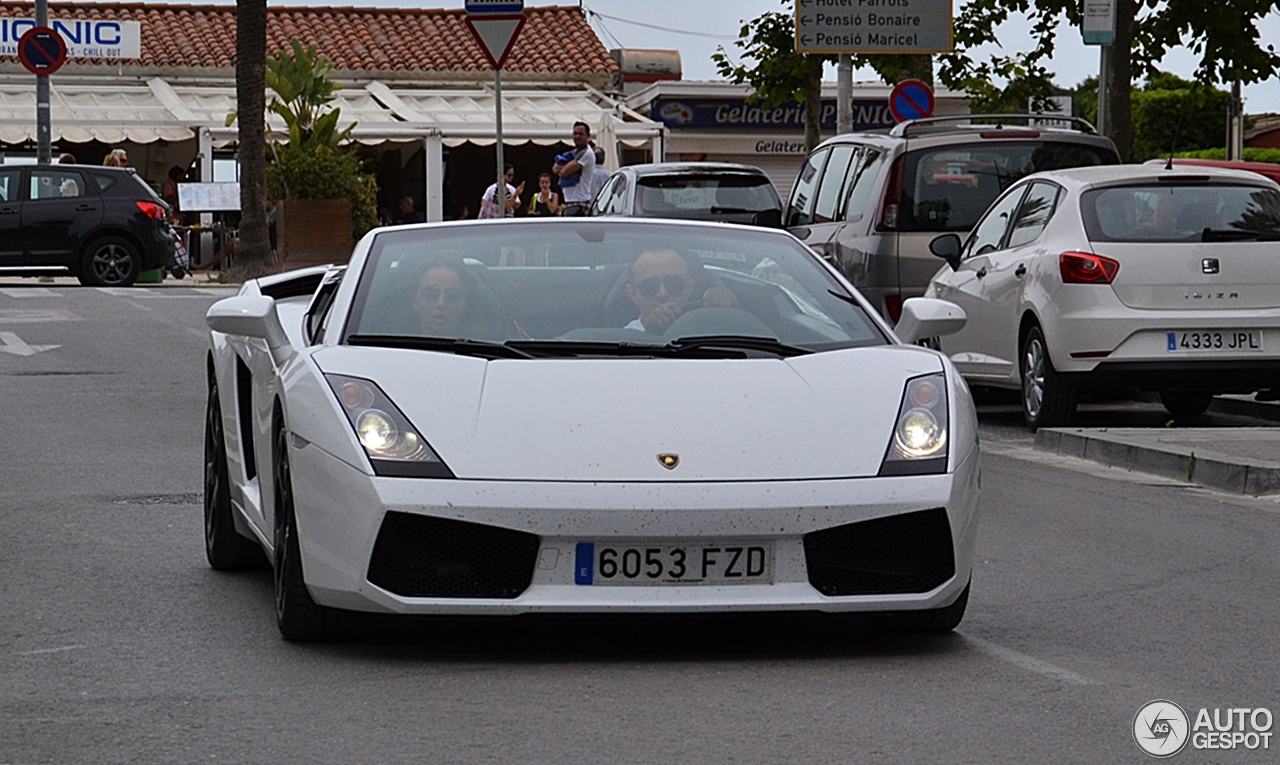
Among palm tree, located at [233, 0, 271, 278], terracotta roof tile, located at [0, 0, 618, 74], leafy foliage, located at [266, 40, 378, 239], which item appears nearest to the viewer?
palm tree, located at [233, 0, 271, 278]

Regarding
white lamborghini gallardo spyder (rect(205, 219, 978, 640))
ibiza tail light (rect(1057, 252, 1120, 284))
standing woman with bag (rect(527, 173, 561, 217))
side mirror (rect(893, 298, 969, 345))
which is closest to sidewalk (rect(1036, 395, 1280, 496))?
ibiza tail light (rect(1057, 252, 1120, 284))

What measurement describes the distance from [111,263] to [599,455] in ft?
75.8

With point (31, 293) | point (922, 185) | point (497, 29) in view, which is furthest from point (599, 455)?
point (31, 293)

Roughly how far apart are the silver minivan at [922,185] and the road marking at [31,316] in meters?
8.62

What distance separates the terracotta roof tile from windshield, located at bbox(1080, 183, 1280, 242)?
1354 inches

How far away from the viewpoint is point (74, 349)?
1859 centimetres

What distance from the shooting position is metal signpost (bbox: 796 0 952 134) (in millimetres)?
29781

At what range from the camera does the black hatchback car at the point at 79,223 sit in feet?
90.5

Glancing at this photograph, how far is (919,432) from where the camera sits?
6.10 meters

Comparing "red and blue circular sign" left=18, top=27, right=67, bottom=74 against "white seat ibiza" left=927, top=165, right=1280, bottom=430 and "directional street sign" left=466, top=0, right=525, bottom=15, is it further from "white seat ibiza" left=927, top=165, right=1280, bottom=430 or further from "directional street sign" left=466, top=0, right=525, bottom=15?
"white seat ibiza" left=927, top=165, right=1280, bottom=430

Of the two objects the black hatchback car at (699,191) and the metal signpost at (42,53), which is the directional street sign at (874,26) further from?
the metal signpost at (42,53)

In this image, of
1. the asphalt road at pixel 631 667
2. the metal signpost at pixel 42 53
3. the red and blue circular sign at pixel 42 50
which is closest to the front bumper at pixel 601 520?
the asphalt road at pixel 631 667

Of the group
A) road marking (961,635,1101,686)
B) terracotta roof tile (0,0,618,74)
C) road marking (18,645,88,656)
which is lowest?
road marking (961,635,1101,686)

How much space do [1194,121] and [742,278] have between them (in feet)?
248
